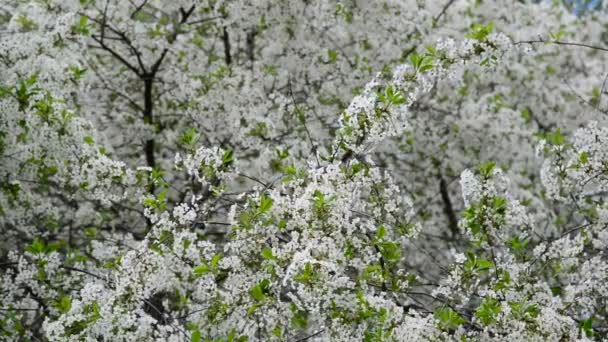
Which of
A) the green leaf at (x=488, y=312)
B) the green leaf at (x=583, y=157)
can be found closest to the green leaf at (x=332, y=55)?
the green leaf at (x=583, y=157)

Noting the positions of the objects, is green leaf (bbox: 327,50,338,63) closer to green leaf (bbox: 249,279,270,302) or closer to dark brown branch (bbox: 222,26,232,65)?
dark brown branch (bbox: 222,26,232,65)

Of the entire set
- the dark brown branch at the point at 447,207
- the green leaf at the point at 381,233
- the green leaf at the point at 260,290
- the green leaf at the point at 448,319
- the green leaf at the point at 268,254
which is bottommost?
the green leaf at the point at 448,319

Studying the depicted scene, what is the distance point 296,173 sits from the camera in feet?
12.2

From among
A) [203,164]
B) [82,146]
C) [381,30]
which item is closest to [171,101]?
[381,30]

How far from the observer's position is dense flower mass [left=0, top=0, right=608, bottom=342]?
3.58 metres

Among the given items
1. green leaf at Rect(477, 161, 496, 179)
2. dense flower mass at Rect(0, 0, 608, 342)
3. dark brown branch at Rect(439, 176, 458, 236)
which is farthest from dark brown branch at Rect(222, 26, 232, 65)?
green leaf at Rect(477, 161, 496, 179)

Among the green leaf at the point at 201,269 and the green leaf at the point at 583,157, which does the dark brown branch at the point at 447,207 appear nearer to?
the green leaf at the point at 583,157

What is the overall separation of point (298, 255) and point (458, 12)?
7.06 metres

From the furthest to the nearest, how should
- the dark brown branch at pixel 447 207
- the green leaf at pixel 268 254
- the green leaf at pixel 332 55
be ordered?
the dark brown branch at pixel 447 207
the green leaf at pixel 332 55
the green leaf at pixel 268 254

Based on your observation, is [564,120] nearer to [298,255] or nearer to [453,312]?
[453,312]

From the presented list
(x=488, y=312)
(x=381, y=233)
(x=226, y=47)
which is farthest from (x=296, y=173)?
(x=226, y=47)

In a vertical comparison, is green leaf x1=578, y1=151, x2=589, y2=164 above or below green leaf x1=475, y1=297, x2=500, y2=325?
above

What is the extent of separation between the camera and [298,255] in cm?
312

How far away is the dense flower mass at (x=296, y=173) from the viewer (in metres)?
3.58
